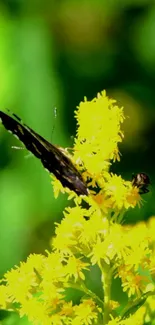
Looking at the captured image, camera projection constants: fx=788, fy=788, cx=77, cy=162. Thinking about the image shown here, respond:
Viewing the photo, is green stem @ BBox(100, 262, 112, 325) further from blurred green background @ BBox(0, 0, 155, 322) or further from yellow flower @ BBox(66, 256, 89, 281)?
blurred green background @ BBox(0, 0, 155, 322)

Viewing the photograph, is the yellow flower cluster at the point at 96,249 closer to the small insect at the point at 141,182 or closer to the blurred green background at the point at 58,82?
the small insect at the point at 141,182

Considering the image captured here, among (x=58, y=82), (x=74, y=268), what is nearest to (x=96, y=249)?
(x=74, y=268)

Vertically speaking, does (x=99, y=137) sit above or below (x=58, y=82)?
below

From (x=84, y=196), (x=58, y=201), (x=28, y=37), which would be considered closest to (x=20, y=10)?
(x=28, y=37)

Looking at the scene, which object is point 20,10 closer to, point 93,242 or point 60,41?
point 60,41

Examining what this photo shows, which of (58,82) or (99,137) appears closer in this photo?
(99,137)

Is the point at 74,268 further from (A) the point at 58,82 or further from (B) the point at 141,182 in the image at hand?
(A) the point at 58,82

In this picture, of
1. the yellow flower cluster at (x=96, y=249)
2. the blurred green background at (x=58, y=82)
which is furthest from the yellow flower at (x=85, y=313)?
the blurred green background at (x=58, y=82)
